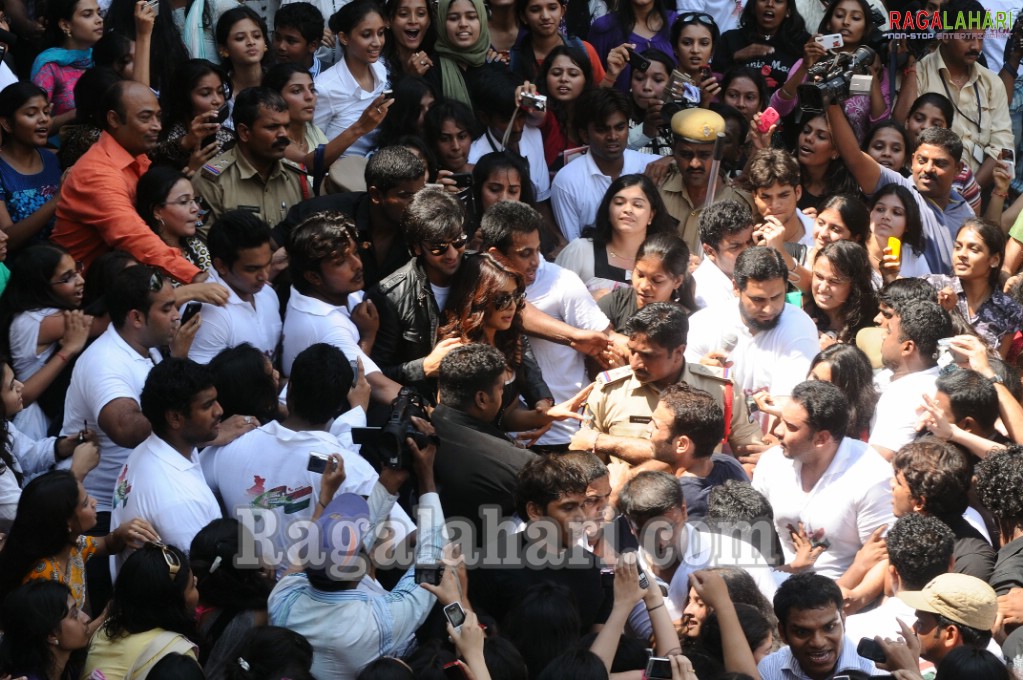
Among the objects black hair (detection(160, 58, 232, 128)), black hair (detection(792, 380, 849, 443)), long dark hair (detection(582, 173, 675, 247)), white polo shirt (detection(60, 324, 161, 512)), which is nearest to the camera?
white polo shirt (detection(60, 324, 161, 512))

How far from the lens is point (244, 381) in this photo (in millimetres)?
5227

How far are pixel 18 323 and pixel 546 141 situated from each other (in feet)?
10.9

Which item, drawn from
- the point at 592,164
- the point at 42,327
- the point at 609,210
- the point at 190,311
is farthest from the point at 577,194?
the point at 42,327

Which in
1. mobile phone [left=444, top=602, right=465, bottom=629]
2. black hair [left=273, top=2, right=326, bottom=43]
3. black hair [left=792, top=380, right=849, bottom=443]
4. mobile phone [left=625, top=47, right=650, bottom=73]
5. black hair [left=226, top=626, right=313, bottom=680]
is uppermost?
black hair [left=273, top=2, right=326, bottom=43]

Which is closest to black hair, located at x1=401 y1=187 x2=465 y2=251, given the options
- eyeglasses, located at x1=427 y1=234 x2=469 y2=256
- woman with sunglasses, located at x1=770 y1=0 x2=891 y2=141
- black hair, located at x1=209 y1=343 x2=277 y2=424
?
eyeglasses, located at x1=427 y1=234 x2=469 y2=256

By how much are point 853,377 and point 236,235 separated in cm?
268

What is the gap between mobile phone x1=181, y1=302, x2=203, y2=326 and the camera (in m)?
5.64

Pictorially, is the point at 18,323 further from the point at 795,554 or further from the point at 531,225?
the point at 795,554

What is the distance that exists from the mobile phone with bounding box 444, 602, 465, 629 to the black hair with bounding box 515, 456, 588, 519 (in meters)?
0.75

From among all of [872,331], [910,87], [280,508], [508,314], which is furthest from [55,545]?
[910,87]

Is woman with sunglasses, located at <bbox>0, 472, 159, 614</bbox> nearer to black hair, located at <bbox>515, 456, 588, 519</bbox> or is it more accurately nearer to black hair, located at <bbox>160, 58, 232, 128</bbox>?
black hair, located at <bbox>515, 456, 588, 519</bbox>

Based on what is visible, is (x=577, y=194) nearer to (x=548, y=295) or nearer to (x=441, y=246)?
(x=548, y=295)

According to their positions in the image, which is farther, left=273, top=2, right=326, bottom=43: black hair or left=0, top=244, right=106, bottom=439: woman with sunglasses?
left=273, top=2, right=326, bottom=43: black hair

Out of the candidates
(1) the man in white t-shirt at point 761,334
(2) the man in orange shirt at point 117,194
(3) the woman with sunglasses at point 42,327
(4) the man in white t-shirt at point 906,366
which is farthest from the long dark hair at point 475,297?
(4) the man in white t-shirt at point 906,366
